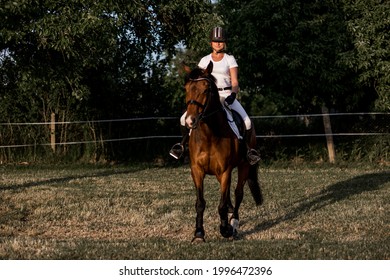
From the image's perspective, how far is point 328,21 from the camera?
2475cm

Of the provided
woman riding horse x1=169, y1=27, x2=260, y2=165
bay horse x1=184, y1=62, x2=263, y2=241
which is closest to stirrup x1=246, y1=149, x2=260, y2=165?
bay horse x1=184, y1=62, x2=263, y2=241

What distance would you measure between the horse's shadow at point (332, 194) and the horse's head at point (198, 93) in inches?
117

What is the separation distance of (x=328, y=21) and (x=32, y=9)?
11806mm

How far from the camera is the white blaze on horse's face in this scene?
8.82 metres

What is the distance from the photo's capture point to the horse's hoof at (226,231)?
1037 centimetres

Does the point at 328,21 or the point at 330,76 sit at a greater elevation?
the point at 328,21

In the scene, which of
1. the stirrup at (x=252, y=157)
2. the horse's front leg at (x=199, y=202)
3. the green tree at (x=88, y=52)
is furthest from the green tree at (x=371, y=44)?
the horse's front leg at (x=199, y=202)

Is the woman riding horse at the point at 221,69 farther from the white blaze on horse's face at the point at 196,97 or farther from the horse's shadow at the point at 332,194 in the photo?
the horse's shadow at the point at 332,194

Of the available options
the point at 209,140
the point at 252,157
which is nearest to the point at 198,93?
the point at 209,140

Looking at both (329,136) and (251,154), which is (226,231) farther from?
(329,136)

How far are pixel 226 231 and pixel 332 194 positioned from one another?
678 cm
